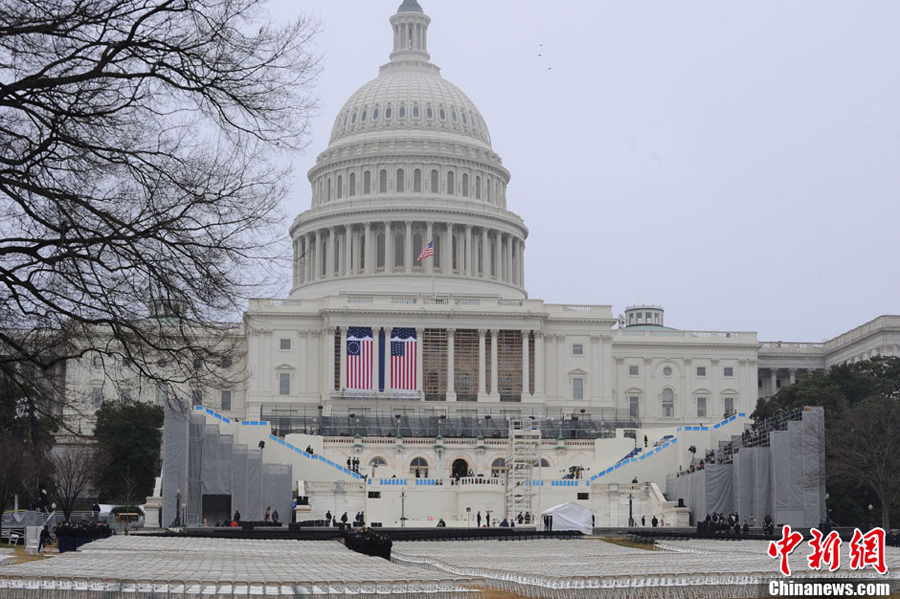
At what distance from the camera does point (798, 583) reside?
3061 centimetres

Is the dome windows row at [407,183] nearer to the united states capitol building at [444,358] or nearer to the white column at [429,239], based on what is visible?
the united states capitol building at [444,358]

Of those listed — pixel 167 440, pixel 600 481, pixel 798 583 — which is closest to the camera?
pixel 798 583

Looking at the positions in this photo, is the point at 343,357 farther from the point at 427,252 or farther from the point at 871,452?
the point at 871,452

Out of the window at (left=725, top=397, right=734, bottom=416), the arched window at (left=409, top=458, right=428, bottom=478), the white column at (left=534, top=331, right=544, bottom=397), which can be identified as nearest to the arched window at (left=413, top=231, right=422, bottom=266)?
the white column at (left=534, top=331, right=544, bottom=397)

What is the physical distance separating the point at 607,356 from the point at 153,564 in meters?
105

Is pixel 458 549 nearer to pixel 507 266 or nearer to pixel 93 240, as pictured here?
pixel 93 240

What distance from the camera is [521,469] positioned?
9750 centimetres

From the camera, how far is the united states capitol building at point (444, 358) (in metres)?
98.4

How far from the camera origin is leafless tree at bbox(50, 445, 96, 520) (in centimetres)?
9575

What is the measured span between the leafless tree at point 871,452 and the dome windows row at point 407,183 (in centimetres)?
6937

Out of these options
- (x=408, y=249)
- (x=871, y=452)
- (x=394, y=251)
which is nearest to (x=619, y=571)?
(x=871, y=452)

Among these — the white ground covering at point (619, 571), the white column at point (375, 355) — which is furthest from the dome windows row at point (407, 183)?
the white ground covering at point (619, 571)

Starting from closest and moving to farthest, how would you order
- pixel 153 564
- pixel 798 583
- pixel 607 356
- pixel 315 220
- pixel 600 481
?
1. pixel 798 583
2. pixel 153 564
3. pixel 600 481
4. pixel 607 356
5. pixel 315 220

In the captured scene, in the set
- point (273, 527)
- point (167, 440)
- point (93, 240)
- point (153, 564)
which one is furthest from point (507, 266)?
point (93, 240)
